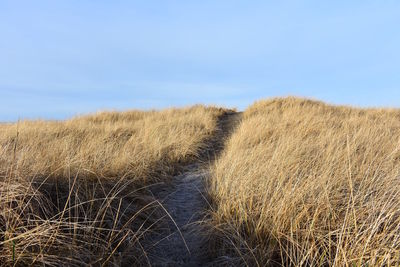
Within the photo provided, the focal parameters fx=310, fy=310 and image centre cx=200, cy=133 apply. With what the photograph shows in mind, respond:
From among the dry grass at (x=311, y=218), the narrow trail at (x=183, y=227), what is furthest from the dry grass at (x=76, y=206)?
the dry grass at (x=311, y=218)

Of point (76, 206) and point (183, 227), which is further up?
point (76, 206)

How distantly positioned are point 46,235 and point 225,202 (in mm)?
1593

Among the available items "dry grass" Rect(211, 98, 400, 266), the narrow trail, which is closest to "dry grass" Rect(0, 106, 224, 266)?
the narrow trail

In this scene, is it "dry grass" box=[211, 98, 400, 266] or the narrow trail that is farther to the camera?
the narrow trail

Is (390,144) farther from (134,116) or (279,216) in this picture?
(134,116)

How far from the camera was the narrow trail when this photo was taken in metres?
2.52

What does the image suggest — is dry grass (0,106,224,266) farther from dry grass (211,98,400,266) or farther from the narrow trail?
dry grass (211,98,400,266)

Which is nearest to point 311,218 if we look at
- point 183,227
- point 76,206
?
point 183,227

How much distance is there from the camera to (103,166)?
368 centimetres

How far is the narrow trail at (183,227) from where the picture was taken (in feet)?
8.25

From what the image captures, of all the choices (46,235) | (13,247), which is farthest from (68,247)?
(13,247)

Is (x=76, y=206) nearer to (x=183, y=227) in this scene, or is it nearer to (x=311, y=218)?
(x=183, y=227)

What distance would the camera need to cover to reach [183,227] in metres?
3.02

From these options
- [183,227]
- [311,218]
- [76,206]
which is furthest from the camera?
[183,227]
